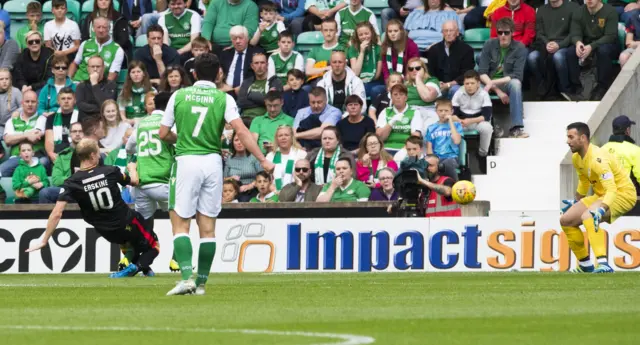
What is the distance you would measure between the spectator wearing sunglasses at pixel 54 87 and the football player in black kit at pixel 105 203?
6676 mm

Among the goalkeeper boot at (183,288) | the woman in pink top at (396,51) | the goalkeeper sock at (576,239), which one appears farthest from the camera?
the woman in pink top at (396,51)

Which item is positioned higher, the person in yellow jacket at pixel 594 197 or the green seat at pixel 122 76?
the green seat at pixel 122 76

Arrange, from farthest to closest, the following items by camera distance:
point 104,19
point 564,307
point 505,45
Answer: point 104,19
point 505,45
point 564,307

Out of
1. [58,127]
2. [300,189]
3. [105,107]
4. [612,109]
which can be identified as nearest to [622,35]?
[612,109]

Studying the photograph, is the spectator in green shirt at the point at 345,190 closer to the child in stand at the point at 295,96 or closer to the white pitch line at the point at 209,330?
the child in stand at the point at 295,96

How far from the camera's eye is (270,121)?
67.8 feet

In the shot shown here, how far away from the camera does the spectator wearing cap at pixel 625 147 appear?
18.4 m

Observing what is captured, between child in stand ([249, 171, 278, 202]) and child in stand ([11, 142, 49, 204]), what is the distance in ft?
10.9

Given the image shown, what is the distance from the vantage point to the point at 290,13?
76.8 ft

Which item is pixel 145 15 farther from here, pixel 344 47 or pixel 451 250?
pixel 451 250

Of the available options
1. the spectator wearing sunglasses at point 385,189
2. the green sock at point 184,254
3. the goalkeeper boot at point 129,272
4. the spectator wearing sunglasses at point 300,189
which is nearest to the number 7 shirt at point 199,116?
the green sock at point 184,254

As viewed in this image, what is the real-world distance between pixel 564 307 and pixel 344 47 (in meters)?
12.4

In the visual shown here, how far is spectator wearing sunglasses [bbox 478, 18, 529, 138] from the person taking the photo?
67.4 ft

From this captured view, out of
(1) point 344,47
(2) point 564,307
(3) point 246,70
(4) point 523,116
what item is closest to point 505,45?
(4) point 523,116
